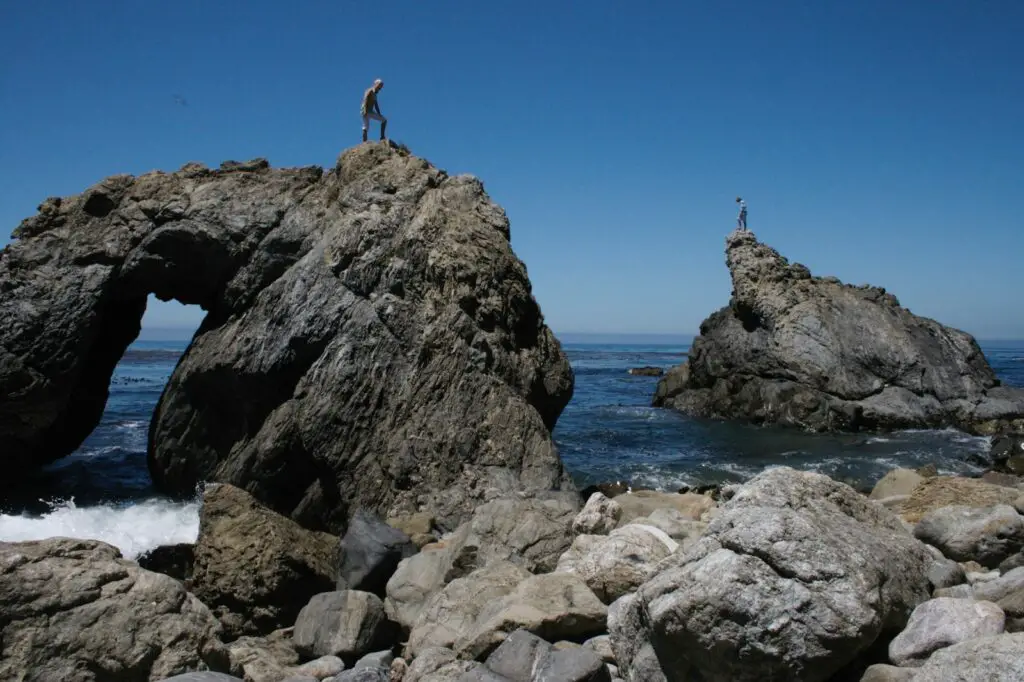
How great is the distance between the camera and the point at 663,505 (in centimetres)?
1365

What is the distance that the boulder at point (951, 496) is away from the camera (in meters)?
11.6

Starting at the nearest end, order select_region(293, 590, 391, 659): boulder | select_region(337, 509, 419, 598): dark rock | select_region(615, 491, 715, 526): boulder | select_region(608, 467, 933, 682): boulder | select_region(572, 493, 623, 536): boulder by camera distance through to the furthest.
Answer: select_region(608, 467, 933, 682): boulder < select_region(293, 590, 391, 659): boulder < select_region(337, 509, 419, 598): dark rock < select_region(572, 493, 623, 536): boulder < select_region(615, 491, 715, 526): boulder

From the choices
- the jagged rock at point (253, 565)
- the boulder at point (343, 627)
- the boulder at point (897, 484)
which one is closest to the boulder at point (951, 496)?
the boulder at point (897, 484)

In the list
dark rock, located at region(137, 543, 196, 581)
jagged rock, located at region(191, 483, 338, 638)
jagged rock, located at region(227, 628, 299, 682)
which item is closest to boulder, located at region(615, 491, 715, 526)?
jagged rock, located at region(191, 483, 338, 638)

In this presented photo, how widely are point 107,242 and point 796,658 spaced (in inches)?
674

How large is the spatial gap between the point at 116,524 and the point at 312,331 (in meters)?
5.74

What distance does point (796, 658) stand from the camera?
18.5 feet

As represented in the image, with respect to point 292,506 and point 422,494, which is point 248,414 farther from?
point 422,494

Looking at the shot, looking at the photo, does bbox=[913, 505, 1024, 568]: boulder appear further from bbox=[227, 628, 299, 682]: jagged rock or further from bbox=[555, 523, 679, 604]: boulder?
bbox=[227, 628, 299, 682]: jagged rock

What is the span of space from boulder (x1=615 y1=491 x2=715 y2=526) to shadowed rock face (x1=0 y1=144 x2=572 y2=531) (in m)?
1.84

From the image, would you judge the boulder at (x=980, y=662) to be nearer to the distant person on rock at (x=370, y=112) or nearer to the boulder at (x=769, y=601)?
the boulder at (x=769, y=601)

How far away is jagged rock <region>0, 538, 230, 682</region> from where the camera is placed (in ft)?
23.8

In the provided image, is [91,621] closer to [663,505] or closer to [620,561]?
[620,561]

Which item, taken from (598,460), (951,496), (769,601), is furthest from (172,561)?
(598,460)
